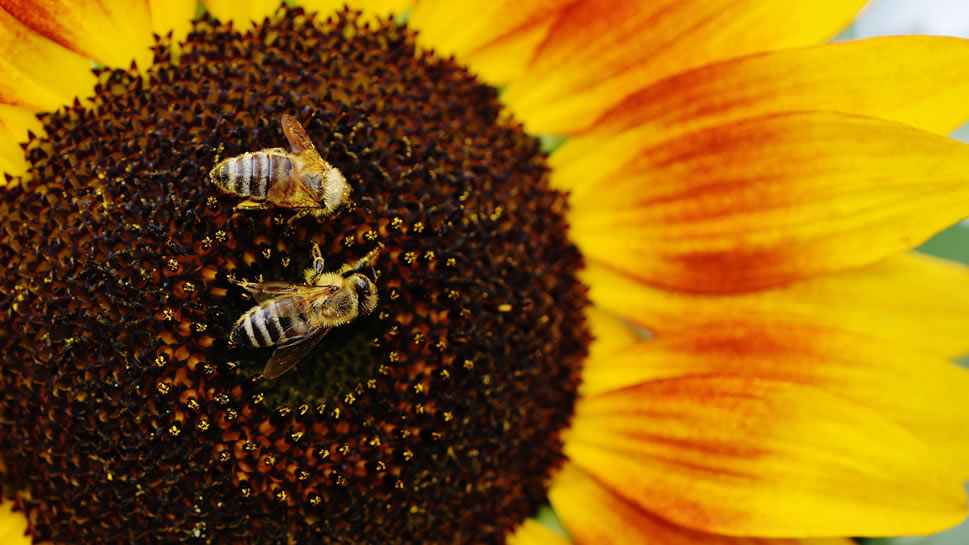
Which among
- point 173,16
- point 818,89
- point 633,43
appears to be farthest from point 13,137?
point 818,89

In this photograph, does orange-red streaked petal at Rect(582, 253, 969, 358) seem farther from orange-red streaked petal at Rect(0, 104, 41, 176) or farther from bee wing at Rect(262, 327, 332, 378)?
orange-red streaked petal at Rect(0, 104, 41, 176)

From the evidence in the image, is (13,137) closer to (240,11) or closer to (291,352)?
(240,11)

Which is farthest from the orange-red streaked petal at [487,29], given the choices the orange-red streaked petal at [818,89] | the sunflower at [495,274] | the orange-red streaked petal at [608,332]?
the orange-red streaked petal at [608,332]

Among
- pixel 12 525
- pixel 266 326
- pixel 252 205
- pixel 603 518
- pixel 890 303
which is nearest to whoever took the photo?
pixel 266 326

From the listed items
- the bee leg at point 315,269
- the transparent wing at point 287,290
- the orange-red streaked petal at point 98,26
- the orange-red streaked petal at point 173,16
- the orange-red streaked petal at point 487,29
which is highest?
the orange-red streaked petal at point 487,29

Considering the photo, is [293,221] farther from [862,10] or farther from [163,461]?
[862,10]

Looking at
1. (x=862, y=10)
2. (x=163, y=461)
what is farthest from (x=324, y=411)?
(x=862, y=10)

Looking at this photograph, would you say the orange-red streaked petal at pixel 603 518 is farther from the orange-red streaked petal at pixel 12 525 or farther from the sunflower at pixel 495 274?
the orange-red streaked petal at pixel 12 525
